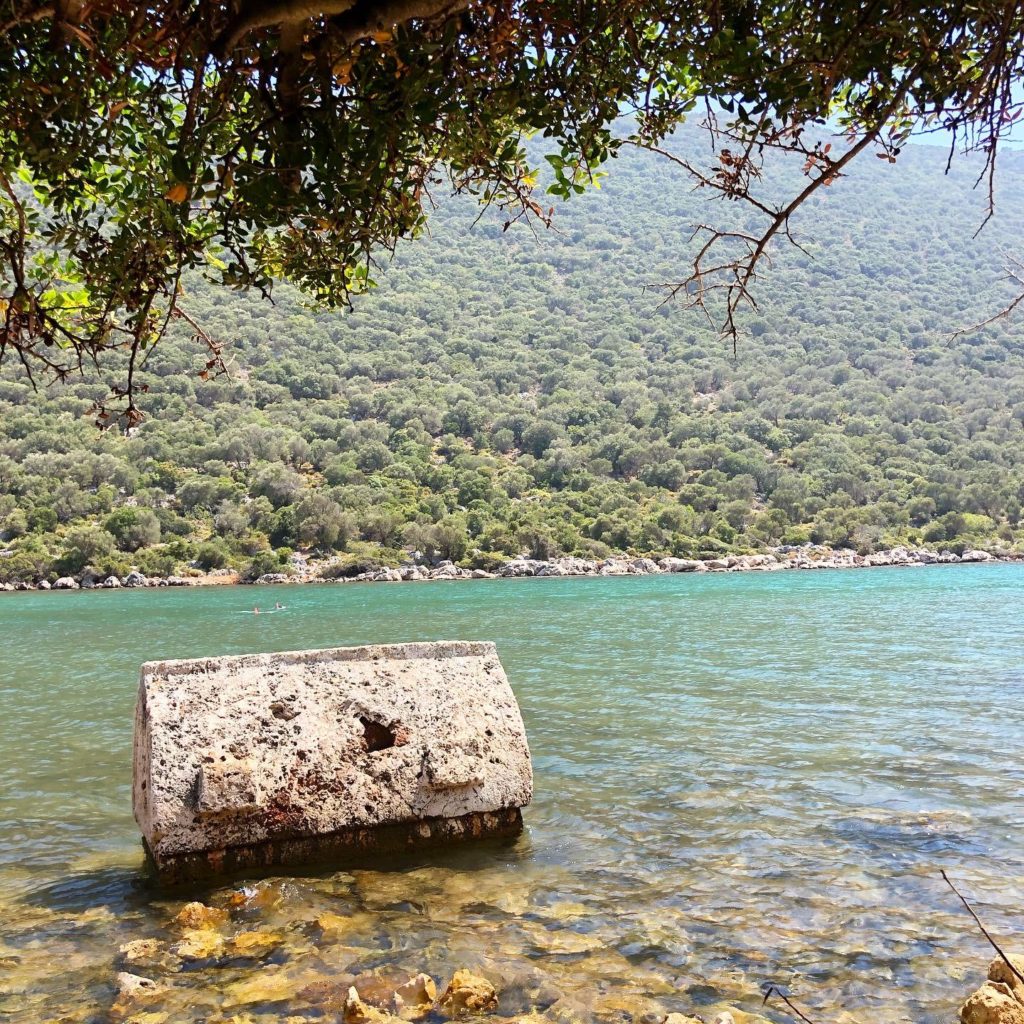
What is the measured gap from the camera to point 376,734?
19.1ft

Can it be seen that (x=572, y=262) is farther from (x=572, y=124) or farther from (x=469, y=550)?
(x=572, y=124)

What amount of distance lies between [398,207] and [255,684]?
2873 millimetres

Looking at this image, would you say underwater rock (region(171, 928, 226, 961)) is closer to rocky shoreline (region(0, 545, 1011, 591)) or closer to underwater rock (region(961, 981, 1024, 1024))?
underwater rock (region(961, 981, 1024, 1024))

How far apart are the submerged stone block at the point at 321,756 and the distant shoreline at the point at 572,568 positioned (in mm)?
58349

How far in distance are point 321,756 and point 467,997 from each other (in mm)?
1986

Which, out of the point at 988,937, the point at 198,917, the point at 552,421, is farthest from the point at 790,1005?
the point at 552,421

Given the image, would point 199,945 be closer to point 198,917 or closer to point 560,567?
point 198,917

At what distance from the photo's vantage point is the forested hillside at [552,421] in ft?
238

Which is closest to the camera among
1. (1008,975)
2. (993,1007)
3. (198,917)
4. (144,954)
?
(993,1007)

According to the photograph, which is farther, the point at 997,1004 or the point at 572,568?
the point at 572,568

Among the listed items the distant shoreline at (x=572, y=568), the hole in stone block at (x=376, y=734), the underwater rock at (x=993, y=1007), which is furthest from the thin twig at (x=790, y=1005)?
the distant shoreline at (x=572, y=568)

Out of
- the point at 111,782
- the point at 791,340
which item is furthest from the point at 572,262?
the point at 111,782

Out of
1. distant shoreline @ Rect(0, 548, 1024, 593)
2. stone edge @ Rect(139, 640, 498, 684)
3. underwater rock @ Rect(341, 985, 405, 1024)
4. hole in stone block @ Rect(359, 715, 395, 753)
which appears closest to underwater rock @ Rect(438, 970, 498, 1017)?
underwater rock @ Rect(341, 985, 405, 1024)

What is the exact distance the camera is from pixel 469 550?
7231 centimetres
